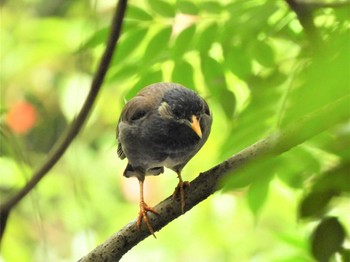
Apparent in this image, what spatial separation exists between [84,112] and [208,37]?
233 mm

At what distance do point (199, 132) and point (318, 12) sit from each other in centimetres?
29

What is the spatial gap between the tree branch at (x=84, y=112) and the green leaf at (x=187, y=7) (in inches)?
5.0

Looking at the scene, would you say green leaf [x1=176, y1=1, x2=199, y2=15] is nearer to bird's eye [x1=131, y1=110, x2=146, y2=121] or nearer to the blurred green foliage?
the blurred green foliage

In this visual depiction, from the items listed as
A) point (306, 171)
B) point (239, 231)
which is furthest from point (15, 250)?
point (306, 171)

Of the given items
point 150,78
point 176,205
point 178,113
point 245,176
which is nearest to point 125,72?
point 150,78

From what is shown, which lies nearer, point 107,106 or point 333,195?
point 333,195

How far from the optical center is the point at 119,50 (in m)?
1.09

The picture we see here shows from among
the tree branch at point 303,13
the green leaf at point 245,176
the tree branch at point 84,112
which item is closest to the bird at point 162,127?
the tree branch at point 84,112

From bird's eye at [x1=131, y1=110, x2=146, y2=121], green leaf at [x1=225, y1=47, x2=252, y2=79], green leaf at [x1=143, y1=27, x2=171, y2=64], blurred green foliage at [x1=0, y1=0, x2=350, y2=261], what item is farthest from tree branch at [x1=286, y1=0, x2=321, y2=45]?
bird's eye at [x1=131, y1=110, x2=146, y2=121]

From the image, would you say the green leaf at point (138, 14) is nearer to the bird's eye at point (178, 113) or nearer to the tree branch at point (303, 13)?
the bird's eye at point (178, 113)

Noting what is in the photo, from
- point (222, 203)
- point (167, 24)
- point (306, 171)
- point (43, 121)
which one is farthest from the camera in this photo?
point (43, 121)

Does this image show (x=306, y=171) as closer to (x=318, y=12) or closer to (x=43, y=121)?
(x=318, y=12)

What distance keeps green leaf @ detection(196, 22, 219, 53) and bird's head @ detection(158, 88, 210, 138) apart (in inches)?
3.5

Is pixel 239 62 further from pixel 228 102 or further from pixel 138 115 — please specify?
pixel 138 115
